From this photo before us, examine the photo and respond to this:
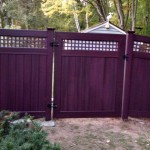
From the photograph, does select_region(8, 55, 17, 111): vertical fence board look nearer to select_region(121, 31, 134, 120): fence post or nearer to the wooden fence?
the wooden fence

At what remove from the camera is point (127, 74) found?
5.59 metres

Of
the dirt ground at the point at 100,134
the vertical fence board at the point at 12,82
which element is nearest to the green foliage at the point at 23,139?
the dirt ground at the point at 100,134

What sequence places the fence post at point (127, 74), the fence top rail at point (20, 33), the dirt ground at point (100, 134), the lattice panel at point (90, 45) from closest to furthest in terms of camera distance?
the dirt ground at point (100, 134) → the fence top rail at point (20, 33) → the lattice panel at point (90, 45) → the fence post at point (127, 74)

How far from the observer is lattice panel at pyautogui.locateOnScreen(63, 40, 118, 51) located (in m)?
5.37

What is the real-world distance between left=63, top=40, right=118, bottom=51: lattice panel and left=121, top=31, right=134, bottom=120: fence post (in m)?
0.23

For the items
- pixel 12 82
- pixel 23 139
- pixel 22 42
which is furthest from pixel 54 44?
pixel 23 139

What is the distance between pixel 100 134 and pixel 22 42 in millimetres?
2029

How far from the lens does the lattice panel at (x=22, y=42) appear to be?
16.9ft

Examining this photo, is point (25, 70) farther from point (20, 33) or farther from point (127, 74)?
point (127, 74)

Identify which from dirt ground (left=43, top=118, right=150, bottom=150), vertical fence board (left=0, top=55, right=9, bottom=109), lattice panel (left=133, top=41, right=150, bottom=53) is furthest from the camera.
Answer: lattice panel (left=133, top=41, right=150, bottom=53)

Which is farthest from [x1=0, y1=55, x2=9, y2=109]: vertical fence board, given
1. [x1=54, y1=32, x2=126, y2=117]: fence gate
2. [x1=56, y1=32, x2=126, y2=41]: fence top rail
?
[x1=56, y1=32, x2=126, y2=41]: fence top rail

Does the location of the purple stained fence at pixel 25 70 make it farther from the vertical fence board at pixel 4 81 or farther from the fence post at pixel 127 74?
the fence post at pixel 127 74

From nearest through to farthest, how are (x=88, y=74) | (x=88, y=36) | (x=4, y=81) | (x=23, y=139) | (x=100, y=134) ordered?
(x=23, y=139)
(x=100, y=134)
(x=4, y=81)
(x=88, y=36)
(x=88, y=74)

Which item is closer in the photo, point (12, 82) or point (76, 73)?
point (12, 82)
